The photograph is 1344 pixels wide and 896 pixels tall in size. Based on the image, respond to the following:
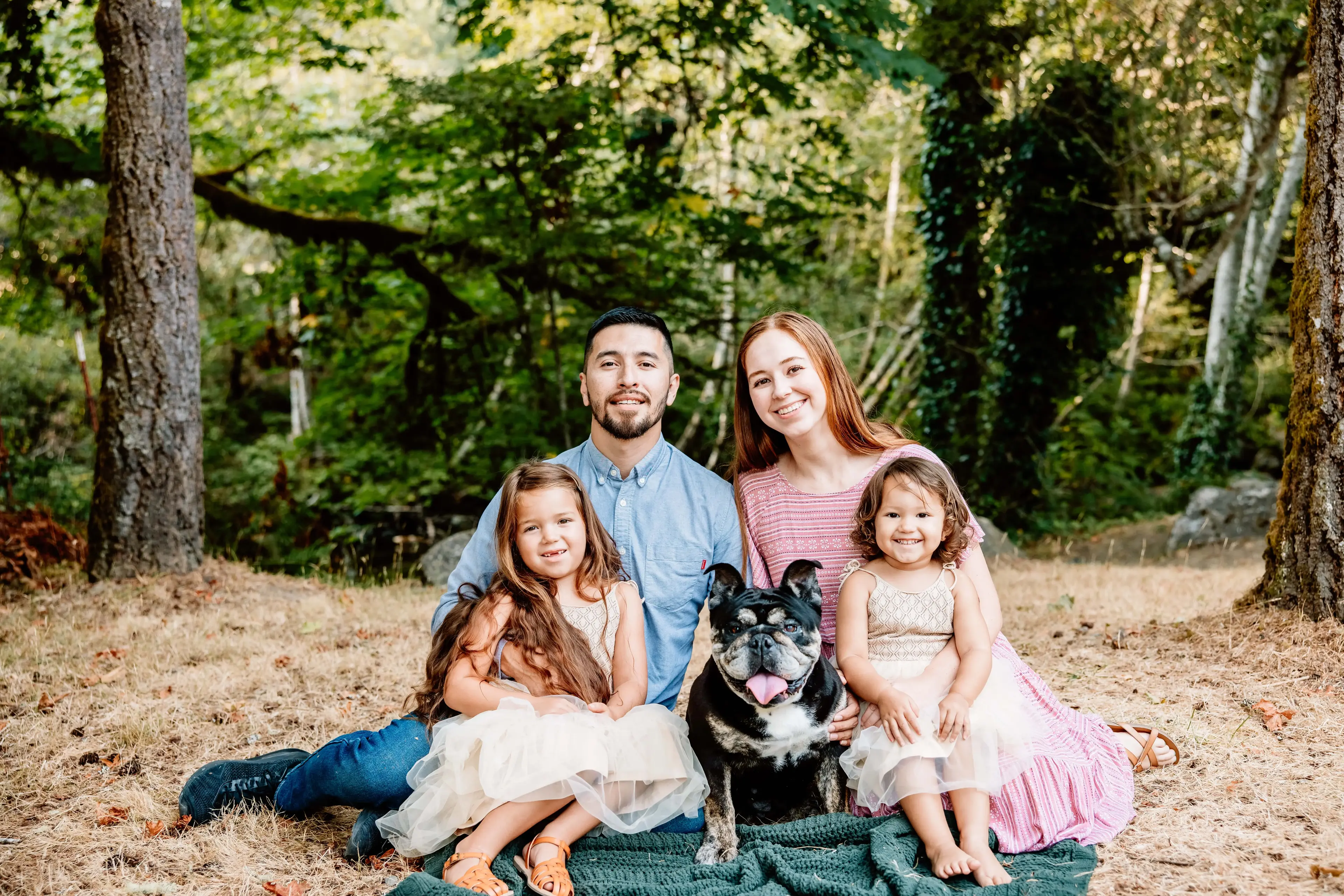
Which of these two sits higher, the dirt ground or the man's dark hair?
the man's dark hair

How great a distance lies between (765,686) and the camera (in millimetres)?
2670

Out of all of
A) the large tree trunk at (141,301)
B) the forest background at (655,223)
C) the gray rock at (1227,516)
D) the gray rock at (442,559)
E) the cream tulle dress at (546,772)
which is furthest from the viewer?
the gray rock at (1227,516)

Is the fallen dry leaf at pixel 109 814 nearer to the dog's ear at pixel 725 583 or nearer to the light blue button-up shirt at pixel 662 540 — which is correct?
the light blue button-up shirt at pixel 662 540

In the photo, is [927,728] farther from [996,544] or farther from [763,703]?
[996,544]

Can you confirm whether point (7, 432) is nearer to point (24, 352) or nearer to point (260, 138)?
→ point (24, 352)

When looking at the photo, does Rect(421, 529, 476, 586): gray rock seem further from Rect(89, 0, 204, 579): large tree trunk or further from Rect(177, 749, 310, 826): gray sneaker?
Rect(177, 749, 310, 826): gray sneaker

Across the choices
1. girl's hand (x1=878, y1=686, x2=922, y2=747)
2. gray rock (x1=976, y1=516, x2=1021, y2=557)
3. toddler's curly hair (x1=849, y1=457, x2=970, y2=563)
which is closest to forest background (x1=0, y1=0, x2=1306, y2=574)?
gray rock (x1=976, y1=516, x2=1021, y2=557)

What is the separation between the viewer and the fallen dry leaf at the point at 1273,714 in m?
3.62

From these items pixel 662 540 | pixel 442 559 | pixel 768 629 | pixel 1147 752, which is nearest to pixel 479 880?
pixel 768 629

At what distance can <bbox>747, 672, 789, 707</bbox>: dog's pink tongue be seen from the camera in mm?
2658

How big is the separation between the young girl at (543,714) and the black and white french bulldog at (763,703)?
0.10 meters

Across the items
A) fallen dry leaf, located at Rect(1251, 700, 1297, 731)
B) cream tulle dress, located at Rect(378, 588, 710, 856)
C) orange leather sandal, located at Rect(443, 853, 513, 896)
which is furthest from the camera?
fallen dry leaf, located at Rect(1251, 700, 1297, 731)

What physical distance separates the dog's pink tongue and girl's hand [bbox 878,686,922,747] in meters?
0.34

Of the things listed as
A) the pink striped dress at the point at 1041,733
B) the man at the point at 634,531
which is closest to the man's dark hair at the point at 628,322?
the man at the point at 634,531
